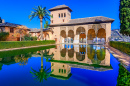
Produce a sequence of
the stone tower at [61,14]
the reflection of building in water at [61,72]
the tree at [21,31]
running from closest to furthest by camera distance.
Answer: the reflection of building in water at [61,72] < the tree at [21,31] < the stone tower at [61,14]

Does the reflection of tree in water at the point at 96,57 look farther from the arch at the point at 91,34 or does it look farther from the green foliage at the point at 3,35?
the arch at the point at 91,34

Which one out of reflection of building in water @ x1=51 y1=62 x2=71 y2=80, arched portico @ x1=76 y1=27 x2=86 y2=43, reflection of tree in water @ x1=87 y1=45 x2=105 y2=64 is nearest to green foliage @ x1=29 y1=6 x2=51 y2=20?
arched portico @ x1=76 y1=27 x2=86 y2=43

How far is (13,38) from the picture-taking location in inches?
995

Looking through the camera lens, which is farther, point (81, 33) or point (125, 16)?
point (81, 33)

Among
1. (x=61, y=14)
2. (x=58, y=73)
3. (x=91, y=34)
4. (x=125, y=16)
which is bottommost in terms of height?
(x=58, y=73)

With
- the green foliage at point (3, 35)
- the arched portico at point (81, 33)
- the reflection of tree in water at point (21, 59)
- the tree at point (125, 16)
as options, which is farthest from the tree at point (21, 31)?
the tree at point (125, 16)

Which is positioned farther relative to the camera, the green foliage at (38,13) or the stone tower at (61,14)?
the stone tower at (61,14)

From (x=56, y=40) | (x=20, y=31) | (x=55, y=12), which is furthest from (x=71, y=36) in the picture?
(x=20, y=31)

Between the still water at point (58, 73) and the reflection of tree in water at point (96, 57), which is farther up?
the reflection of tree in water at point (96, 57)

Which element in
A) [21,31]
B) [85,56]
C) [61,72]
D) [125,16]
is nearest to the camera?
[61,72]

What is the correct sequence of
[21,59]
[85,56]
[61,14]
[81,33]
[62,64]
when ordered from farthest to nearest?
1. [81,33]
2. [61,14]
3. [85,56]
4. [21,59]
5. [62,64]

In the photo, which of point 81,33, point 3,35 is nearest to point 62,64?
point 3,35

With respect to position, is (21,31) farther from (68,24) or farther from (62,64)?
(62,64)

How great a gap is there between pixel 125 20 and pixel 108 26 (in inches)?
280
